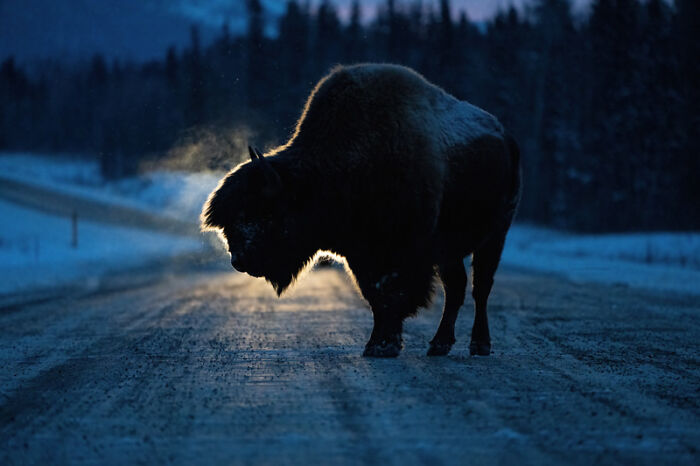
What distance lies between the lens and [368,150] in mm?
6633

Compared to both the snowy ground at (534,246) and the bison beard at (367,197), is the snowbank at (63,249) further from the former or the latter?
the bison beard at (367,197)

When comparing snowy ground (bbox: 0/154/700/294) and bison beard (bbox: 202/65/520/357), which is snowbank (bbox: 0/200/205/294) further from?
bison beard (bbox: 202/65/520/357)

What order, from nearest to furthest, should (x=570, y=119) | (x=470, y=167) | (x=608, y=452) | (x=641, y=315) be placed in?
1. (x=608, y=452)
2. (x=470, y=167)
3. (x=641, y=315)
4. (x=570, y=119)

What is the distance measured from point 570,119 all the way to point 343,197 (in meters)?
46.6

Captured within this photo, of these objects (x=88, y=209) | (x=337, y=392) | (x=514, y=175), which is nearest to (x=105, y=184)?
(x=88, y=209)

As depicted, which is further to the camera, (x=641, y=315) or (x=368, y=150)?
(x=641, y=315)

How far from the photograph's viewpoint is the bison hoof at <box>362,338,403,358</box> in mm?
6621

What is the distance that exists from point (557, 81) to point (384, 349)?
48.5m

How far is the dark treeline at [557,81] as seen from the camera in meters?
43.1

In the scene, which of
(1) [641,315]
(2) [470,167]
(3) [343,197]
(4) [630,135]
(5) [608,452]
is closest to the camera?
(5) [608,452]

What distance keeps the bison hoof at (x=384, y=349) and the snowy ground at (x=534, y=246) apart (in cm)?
967

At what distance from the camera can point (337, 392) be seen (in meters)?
5.12

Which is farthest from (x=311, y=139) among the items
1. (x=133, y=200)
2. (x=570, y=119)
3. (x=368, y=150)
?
(x=133, y=200)

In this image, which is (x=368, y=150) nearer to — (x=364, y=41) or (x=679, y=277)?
(x=679, y=277)
